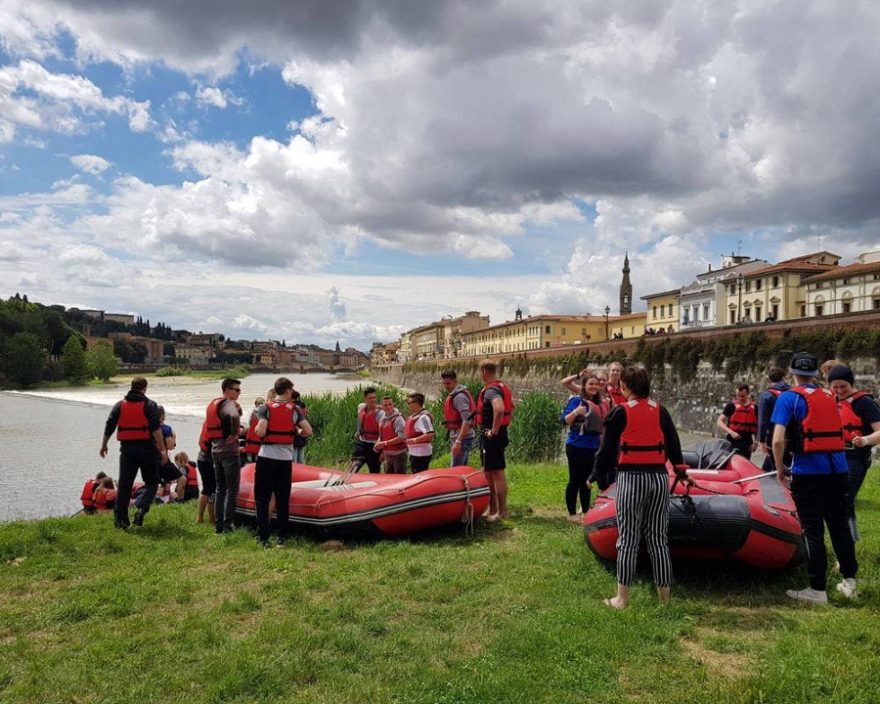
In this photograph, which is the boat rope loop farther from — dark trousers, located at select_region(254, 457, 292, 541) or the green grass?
dark trousers, located at select_region(254, 457, 292, 541)

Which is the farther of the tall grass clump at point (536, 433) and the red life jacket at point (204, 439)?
the tall grass clump at point (536, 433)

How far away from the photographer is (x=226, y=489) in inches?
288

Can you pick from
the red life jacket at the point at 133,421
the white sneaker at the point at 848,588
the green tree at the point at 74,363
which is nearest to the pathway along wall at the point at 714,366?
the white sneaker at the point at 848,588

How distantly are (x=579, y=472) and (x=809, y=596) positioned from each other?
2.88m

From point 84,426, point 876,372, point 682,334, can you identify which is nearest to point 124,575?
point 876,372

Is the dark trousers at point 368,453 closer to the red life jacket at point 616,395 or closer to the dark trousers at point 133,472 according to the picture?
the dark trousers at point 133,472

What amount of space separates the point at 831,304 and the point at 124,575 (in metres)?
45.1

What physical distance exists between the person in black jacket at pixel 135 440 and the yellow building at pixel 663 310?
54.8 m

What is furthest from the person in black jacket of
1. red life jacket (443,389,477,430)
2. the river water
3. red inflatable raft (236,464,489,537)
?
the river water

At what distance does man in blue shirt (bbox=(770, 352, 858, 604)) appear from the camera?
444 centimetres

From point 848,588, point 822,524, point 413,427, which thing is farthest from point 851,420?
point 413,427

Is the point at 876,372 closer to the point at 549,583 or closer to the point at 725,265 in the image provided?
the point at 549,583

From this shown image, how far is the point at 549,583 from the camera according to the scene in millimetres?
4961

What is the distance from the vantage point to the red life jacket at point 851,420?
17.4 ft
